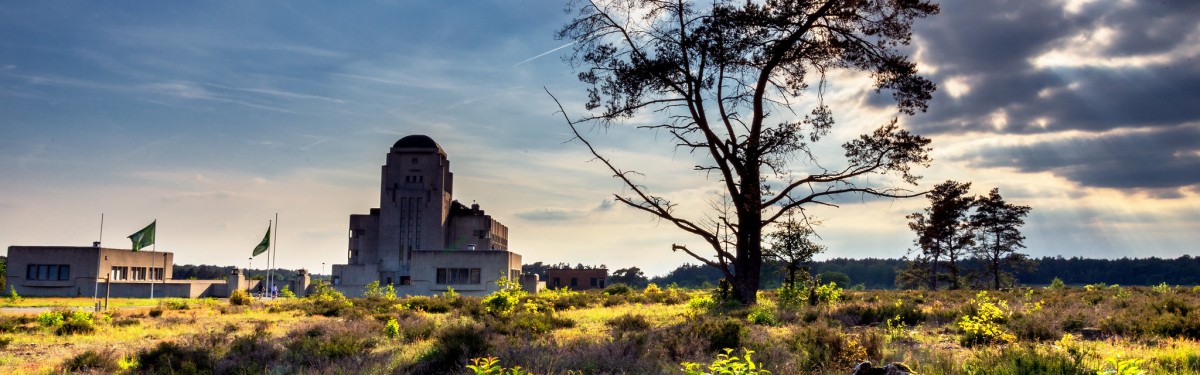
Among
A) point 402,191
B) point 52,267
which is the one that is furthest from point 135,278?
point 402,191

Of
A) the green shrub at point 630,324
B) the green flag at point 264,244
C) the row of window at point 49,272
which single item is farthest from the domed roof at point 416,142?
the green shrub at point 630,324

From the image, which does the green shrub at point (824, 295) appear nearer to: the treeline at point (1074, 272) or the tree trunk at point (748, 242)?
the tree trunk at point (748, 242)

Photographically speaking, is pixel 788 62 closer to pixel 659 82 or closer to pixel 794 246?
pixel 659 82

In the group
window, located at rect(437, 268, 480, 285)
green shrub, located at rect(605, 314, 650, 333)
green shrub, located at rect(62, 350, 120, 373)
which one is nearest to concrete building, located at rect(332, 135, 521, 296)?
window, located at rect(437, 268, 480, 285)

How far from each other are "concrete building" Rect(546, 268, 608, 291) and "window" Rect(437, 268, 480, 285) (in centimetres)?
4219

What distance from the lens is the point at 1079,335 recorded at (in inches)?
531

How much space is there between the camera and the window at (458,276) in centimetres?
7350

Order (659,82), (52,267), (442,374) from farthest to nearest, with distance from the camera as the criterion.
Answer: (52,267)
(659,82)
(442,374)

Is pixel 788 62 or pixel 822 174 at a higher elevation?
pixel 788 62

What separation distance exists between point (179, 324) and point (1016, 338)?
2159 cm

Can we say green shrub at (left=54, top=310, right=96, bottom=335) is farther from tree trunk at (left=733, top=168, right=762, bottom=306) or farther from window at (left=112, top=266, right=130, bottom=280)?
window at (left=112, top=266, right=130, bottom=280)

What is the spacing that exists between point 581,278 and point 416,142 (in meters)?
39.6

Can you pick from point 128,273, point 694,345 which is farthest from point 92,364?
point 128,273

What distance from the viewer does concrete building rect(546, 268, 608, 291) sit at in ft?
381
